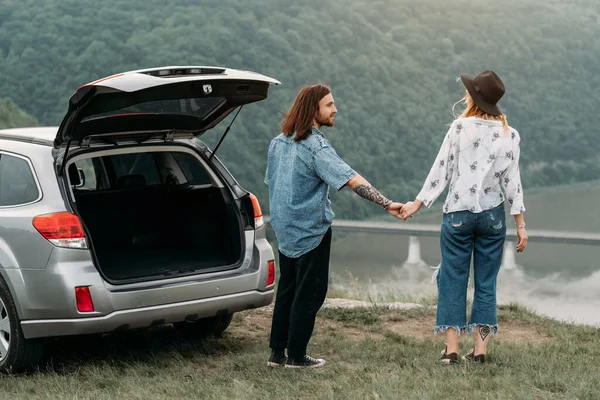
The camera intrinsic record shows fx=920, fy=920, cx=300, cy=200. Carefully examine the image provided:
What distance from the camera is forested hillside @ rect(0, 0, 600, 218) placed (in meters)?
80.6

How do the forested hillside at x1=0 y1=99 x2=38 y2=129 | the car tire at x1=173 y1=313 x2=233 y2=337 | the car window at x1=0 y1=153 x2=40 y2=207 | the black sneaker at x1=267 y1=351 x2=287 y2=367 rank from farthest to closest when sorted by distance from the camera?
the forested hillside at x1=0 y1=99 x2=38 y2=129 → the car tire at x1=173 y1=313 x2=233 y2=337 → the car window at x1=0 y1=153 x2=40 y2=207 → the black sneaker at x1=267 y1=351 x2=287 y2=367

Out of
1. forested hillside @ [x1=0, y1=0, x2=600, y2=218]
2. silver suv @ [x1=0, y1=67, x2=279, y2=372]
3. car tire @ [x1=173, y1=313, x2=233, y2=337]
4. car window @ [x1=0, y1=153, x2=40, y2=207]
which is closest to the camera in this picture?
silver suv @ [x1=0, y1=67, x2=279, y2=372]

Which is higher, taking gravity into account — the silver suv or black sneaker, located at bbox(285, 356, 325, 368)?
the silver suv

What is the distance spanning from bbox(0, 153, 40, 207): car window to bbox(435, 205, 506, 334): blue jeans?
86.2 inches

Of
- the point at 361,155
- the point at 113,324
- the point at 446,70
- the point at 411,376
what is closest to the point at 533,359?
the point at 411,376

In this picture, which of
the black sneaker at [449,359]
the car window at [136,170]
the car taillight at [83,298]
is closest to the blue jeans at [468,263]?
the black sneaker at [449,359]

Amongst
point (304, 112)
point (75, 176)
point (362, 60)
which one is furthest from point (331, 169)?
point (362, 60)

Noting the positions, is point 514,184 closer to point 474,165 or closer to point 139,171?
point 474,165

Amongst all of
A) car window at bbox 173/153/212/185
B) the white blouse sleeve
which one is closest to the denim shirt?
the white blouse sleeve

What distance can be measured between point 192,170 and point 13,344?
1.61m

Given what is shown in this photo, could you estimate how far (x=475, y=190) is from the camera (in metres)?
4.59

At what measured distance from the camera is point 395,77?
323 feet

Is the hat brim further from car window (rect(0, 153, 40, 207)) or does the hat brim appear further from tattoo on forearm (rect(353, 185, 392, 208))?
car window (rect(0, 153, 40, 207))

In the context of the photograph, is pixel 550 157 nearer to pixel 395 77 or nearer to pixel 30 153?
pixel 395 77
